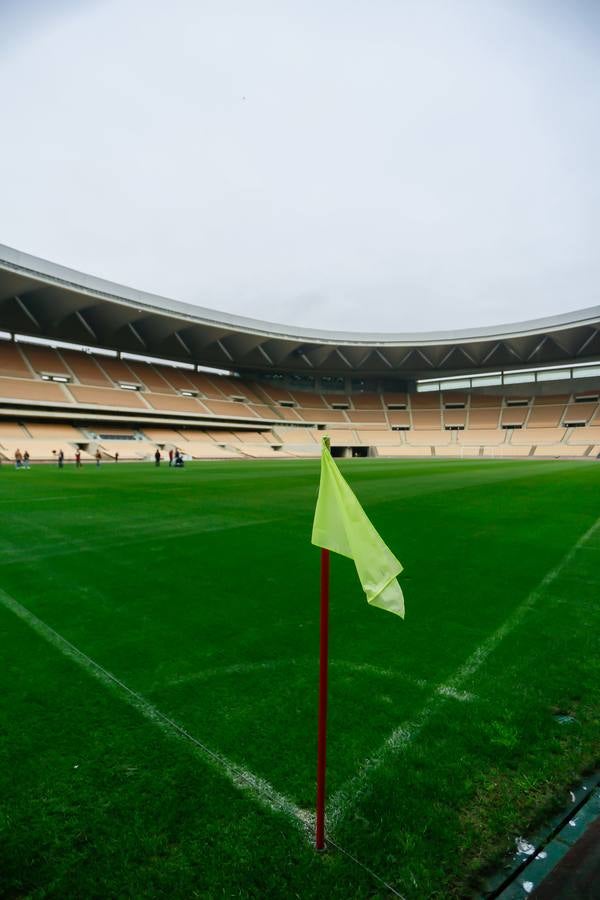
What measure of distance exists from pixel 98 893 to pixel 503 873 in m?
1.69

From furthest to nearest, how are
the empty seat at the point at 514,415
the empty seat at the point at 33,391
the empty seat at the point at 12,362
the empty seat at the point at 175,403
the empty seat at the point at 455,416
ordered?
1. the empty seat at the point at 455,416
2. the empty seat at the point at 514,415
3. the empty seat at the point at 175,403
4. the empty seat at the point at 12,362
5. the empty seat at the point at 33,391

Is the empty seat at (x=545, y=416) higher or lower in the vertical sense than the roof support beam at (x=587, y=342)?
lower

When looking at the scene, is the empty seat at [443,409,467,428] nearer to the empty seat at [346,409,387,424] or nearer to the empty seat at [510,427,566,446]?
the empty seat at [510,427,566,446]

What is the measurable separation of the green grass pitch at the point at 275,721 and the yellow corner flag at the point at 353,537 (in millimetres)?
1070

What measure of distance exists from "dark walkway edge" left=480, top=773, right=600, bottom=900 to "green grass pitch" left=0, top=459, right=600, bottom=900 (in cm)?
8

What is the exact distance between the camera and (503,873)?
201 centimetres

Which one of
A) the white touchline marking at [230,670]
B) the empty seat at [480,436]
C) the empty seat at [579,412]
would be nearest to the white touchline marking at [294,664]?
the white touchline marking at [230,670]

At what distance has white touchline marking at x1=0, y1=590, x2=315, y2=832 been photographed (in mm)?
2303

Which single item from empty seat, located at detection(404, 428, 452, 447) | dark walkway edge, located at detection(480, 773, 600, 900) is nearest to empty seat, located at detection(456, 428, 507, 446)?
empty seat, located at detection(404, 428, 452, 447)

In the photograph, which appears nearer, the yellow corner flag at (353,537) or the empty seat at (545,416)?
the yellow corner flag at (353,537)

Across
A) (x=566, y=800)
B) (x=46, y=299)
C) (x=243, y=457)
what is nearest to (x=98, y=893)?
(x=566, y=800)

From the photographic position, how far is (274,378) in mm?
77125

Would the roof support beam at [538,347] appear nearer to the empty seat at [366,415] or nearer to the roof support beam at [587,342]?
the roof support beam at [587,342]

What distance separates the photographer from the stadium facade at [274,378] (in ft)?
157
